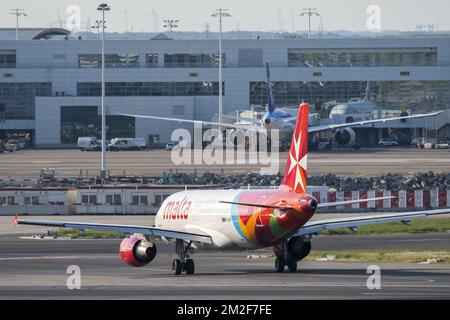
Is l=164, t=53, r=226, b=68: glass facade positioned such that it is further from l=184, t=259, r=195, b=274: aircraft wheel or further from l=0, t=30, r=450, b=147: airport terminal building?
l=184, t=259, r=195, b=274: aircraft wheel

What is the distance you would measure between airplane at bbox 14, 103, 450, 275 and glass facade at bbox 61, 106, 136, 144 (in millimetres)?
120034

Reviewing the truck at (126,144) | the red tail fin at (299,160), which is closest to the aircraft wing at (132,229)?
the red tail fin at (299,160)

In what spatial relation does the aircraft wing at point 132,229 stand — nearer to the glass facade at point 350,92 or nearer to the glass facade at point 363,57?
the glass facade at point 350,92

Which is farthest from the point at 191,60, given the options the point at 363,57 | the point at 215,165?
the point at 215,165

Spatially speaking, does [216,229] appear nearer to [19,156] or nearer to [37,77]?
[19,156]

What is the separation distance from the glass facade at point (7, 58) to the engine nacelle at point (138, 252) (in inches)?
5131

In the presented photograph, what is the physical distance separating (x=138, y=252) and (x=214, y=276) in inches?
128

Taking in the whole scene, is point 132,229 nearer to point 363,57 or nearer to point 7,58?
point 363,57

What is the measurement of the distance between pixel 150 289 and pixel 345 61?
136756 millimetres

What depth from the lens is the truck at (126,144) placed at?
6443 inches

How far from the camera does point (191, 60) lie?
175 metres

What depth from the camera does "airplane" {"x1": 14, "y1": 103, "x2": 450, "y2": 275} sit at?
152 ft

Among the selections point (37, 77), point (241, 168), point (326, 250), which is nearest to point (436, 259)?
point (326, 250)

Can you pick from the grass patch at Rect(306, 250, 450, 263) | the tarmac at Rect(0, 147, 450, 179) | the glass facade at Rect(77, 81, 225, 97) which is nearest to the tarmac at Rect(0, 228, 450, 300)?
the grass patch at Rect(306, 250, 450, 263)
